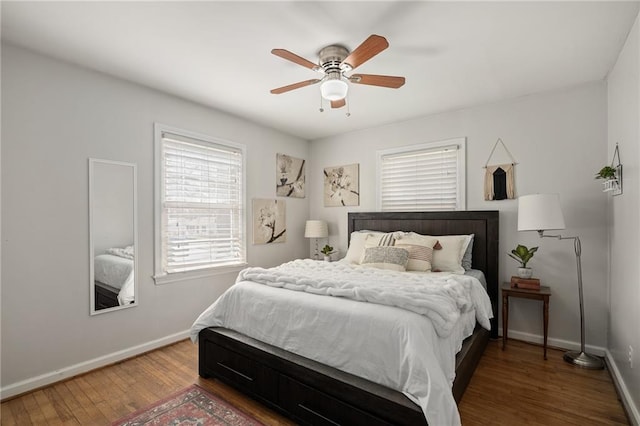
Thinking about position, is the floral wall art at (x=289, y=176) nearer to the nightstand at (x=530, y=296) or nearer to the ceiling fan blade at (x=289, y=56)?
the ceiling fan blade at (x=289, y=56)

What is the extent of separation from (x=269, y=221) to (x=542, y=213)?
3.11 m

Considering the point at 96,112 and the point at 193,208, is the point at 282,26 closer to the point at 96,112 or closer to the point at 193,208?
the point at 96,112

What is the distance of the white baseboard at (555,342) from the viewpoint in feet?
9.64

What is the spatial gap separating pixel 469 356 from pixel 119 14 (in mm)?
3330

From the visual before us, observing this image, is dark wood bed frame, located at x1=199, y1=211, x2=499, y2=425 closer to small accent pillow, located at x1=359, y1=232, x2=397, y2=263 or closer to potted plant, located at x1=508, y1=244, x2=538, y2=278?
potted plant, located at x1=508, y1=244, x2=538, y2=278

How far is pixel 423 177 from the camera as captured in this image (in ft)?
13.2

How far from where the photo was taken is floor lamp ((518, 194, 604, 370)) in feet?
8.97

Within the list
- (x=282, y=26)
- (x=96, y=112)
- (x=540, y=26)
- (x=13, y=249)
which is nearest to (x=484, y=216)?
(x=540, y=26)

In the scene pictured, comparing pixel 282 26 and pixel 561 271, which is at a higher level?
pixel 282 26

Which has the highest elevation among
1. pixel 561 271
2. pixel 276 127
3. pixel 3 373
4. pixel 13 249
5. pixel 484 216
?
pixel 276 127

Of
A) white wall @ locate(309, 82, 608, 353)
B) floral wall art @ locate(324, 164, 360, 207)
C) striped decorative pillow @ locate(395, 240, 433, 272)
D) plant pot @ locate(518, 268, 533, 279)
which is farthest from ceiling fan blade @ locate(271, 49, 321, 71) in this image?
plant pot @ locate(518, 268, 533, 279)

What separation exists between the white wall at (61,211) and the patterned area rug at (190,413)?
1005 mm

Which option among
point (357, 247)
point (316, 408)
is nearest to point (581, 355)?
point (357, 247)

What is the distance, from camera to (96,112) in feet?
9.07
